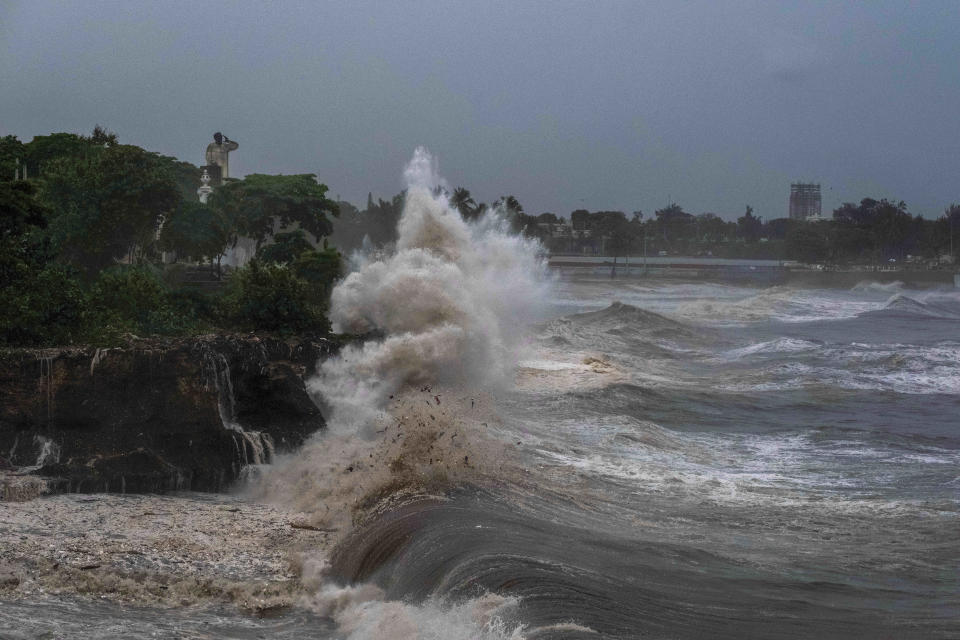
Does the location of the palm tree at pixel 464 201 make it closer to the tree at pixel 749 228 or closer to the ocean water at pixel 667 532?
the ocean water at pixel 667 532

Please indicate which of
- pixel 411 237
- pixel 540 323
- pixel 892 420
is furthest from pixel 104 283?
pixel 540 323

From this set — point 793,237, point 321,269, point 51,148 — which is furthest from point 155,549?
point 793,237

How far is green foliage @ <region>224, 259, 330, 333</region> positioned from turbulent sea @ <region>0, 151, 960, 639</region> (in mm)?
1525

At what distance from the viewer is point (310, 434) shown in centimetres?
1905

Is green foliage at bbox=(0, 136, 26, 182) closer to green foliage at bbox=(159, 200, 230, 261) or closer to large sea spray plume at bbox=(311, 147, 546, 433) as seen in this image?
green foliage at bbox=(159, 200, 230, 261)

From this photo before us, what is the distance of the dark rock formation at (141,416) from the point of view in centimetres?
1669

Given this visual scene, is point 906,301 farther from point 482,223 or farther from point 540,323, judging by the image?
A: point 482,223

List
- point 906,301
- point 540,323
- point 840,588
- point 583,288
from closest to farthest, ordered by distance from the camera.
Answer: point 840,588, point 540,323, point 906,301, point 583,288

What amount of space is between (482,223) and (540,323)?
12.8 metres

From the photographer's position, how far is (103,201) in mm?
31500

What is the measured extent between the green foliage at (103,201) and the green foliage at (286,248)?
463 cm

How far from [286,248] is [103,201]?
23.2ft

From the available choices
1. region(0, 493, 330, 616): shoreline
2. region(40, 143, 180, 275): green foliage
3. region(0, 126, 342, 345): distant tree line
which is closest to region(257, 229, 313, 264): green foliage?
region(0, 126, 342, 345): distant tree line

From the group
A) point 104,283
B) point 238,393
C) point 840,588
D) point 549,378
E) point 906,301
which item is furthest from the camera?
point 906,301
